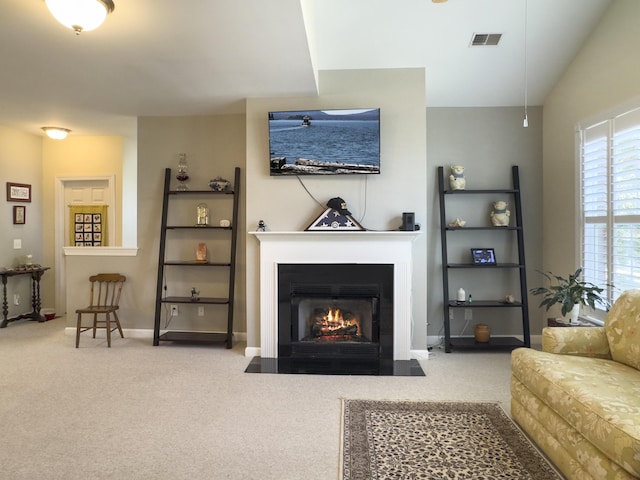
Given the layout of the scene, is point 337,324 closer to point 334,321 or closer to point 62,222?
point 334,321

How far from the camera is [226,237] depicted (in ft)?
15.6

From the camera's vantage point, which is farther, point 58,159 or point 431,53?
point 58,159

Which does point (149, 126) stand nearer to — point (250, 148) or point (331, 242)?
point (250, 148)

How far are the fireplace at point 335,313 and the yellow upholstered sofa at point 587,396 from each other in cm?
147

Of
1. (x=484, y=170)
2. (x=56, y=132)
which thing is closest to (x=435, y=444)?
(x=484, y=170)

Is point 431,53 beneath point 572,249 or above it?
above

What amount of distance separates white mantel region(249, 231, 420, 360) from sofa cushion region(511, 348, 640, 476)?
1.36 meters

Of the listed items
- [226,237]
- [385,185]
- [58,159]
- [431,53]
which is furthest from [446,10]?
[58,159]

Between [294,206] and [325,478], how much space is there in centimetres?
256

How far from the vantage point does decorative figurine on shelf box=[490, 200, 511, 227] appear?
174 inches

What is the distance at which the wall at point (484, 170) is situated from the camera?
458cm

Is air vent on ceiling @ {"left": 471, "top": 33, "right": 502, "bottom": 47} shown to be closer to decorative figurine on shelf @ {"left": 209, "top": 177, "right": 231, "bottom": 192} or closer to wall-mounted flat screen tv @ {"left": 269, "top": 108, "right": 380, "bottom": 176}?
wall-mounted flat screen tv @ {"left": 269, "top": 108, "right": 380, "bottom": 176}

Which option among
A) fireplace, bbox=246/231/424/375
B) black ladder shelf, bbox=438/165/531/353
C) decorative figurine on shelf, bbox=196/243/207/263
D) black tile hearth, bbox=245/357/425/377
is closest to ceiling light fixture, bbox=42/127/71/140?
decorative figurine on shelf, bbox=196/243/207/263

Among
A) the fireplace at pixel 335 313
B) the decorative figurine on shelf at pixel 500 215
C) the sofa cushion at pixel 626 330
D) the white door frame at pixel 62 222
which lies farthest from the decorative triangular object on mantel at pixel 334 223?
the white door frame at pixel 62 222
